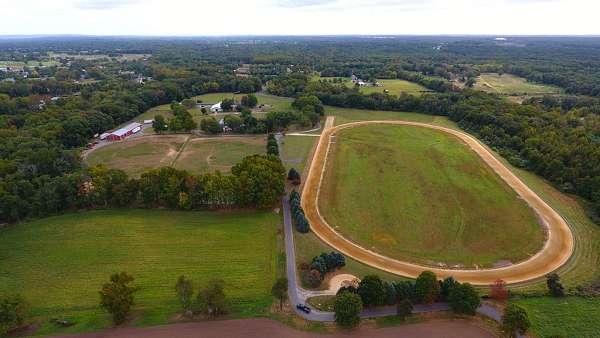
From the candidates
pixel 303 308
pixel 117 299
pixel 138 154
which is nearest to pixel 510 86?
pixel 138 154

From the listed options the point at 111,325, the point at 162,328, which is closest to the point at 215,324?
the point at 162,328

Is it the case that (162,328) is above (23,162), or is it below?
below

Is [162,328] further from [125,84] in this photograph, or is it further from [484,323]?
[125,84]

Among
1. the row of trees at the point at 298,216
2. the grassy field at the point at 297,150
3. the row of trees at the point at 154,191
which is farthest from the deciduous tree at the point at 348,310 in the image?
the grassy field at the point at 297,150

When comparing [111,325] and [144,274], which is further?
[144,274]

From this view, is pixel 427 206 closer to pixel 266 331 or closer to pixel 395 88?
pixel 266 331
